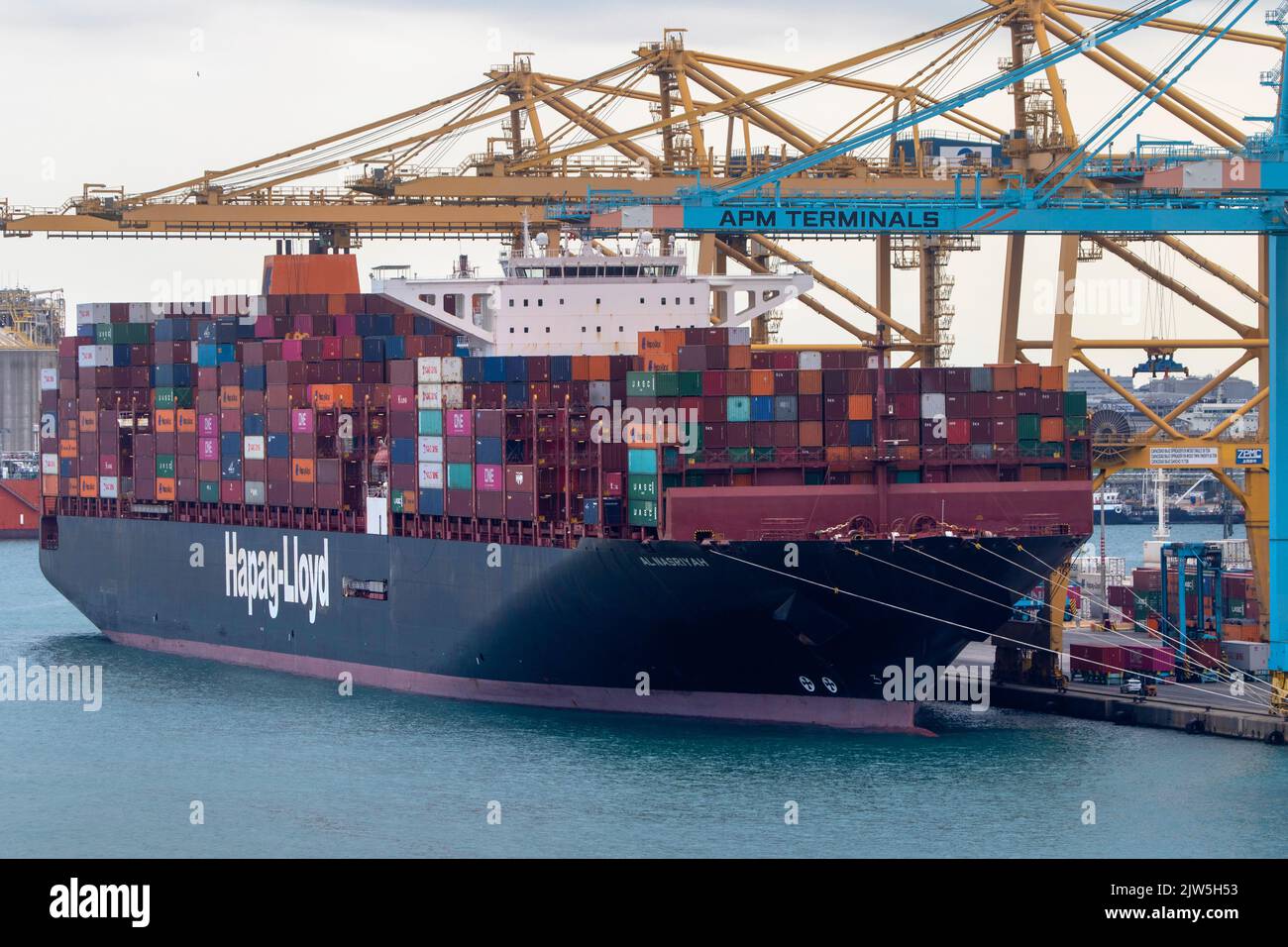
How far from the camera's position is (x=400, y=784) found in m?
45.7

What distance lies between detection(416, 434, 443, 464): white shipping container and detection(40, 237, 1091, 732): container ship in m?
0.08

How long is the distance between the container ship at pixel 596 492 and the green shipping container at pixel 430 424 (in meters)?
0.07

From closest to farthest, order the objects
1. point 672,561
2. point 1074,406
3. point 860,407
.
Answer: point 672,561, point 860,407, point 1074,406

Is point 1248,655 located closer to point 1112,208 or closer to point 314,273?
point 1112,208

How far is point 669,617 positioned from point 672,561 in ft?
4.56

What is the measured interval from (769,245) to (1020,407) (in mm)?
14220

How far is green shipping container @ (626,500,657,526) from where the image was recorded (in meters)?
48.7

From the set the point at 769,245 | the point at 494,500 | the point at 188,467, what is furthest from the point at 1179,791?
the point at 188,467

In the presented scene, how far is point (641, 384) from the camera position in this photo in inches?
1924

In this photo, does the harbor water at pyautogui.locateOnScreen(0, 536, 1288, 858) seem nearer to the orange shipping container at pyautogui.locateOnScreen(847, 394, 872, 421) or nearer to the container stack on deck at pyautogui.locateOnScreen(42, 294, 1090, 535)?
the container stack on deck at pyautogui.locateOnScreen(42, 294, 1090, 535)

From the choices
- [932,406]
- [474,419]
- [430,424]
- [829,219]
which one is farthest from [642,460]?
[430,424]

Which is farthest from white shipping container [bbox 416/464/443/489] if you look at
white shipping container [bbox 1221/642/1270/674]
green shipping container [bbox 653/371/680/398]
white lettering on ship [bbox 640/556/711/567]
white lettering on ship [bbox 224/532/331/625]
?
white shipping container [bbox 1221/642/1270/674]

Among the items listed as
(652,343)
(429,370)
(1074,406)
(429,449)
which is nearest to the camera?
(652,343)
